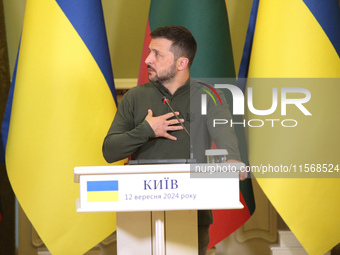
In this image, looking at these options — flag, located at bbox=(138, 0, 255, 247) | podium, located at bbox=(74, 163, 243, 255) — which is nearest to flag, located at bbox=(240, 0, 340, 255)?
flag, located at bbox=(138, 0, 255, 247)

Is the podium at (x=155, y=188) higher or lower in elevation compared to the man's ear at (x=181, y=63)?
lower

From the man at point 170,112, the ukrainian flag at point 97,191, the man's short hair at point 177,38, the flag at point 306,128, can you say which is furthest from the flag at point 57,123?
the ukrainian flag at point 97,191

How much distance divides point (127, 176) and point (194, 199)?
8.5 inches

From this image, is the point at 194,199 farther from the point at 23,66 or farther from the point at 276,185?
the point at 23,66

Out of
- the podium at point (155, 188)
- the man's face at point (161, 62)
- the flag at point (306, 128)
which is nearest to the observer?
the podium at point (155, 188)

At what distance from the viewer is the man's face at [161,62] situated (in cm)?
184

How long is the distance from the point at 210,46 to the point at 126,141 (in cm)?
102

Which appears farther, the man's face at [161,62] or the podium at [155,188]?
the man's face at [161,62]

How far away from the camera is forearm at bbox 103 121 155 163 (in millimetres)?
1700

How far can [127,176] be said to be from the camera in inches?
52.8

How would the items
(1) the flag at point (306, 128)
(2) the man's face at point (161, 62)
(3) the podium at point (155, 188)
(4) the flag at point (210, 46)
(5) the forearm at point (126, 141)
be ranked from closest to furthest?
1. (3) the podium at point (155, 188)
2. (5) the forearm at point (126, 141)
3. (2) the man's face at point (161, 62)
4. (1) the flag at point (306, 128)
5. (4) the flag at point (210, 46)

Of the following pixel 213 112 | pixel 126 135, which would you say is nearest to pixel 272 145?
pixel 213 112

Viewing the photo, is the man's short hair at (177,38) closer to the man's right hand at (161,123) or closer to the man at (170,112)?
the man at (170,112)

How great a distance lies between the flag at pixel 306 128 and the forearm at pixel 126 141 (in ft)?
2.70
